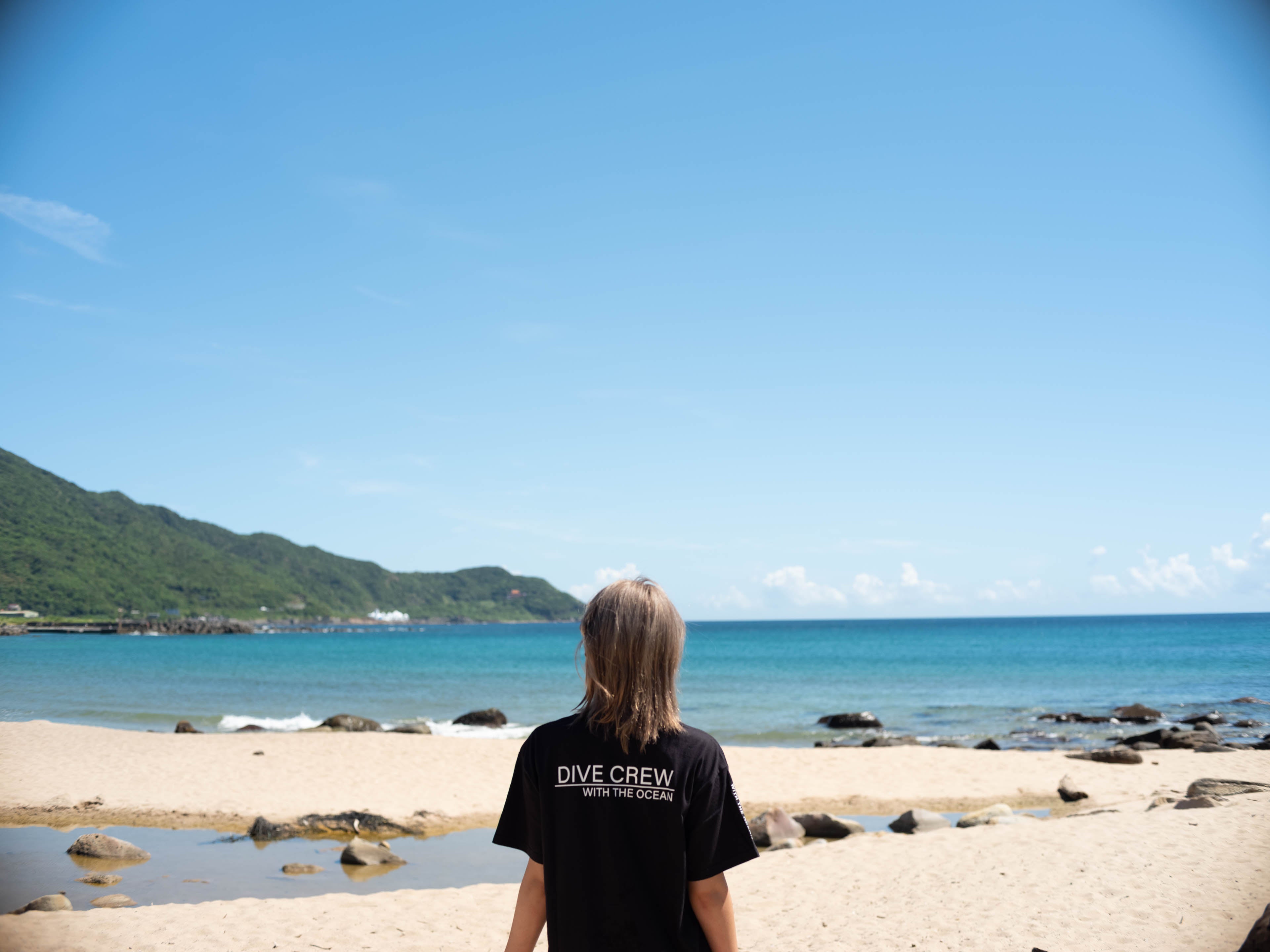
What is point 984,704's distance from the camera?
32.8m

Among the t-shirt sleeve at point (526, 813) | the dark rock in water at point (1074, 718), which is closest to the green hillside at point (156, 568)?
the t-shirt sleeve at point (526, 813)

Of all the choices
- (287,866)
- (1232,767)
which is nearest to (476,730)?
(287,866)

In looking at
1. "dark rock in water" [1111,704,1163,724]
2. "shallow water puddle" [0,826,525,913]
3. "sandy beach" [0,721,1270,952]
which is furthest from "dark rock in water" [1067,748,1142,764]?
"shallow water puddle" [0,826,525,913]

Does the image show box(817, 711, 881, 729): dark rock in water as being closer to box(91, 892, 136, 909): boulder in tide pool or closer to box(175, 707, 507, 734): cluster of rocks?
box(175, 707, 507, 734): cluster of rocks

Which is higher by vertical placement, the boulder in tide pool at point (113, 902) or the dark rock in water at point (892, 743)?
the boulder in tide pool at point (113, 902)

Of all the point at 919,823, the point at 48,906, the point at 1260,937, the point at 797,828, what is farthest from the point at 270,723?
the point at 1260,937

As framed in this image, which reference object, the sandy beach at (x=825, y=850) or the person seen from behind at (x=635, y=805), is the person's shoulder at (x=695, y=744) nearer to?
the person seen from behind at (x=635, y=805)

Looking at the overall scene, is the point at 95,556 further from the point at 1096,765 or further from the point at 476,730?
the point at 1096,765

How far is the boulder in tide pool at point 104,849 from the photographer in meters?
10.5

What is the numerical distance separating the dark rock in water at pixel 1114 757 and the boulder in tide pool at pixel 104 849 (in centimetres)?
1861

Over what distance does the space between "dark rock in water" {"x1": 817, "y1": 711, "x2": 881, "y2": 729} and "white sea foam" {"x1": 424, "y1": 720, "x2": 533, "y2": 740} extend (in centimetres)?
1003

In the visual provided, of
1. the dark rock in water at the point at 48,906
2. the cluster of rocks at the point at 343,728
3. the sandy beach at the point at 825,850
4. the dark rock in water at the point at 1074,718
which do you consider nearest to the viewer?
the sandy beach at the point at 825,850

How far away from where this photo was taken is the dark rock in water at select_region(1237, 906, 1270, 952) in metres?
Answer: 5.18

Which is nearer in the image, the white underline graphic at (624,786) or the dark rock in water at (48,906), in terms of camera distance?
the white underline graphic at (624,786)
